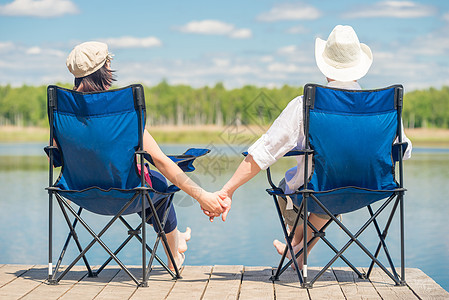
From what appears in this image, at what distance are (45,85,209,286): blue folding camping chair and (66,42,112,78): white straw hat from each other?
0.14 m

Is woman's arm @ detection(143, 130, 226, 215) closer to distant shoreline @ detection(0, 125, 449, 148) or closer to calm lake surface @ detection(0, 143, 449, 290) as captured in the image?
calm lake surface @ detection(0, 143, 449, 290)

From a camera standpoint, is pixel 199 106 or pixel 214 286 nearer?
pixel 214 286

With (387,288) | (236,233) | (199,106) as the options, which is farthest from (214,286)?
(199,106)

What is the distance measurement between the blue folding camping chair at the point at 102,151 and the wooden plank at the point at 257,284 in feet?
1.44

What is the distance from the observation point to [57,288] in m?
2.87

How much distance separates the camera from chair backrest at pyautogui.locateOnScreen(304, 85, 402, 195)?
276cm

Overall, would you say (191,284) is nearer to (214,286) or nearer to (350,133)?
(214,286)

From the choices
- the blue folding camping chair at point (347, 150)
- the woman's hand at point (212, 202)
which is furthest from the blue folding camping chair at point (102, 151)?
the blue folding camping chair at point (347, 150)

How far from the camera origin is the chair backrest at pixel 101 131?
2.80 m

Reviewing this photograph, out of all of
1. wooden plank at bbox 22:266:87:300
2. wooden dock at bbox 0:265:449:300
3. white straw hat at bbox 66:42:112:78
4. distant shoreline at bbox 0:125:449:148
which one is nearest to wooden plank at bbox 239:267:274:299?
wooden dock at bbox 0:265:449:300

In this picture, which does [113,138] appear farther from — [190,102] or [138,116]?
[190,102]

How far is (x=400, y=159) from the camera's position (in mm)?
2861

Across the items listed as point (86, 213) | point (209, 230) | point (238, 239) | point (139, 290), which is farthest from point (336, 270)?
point (86, 213)

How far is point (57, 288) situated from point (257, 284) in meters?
0.87
